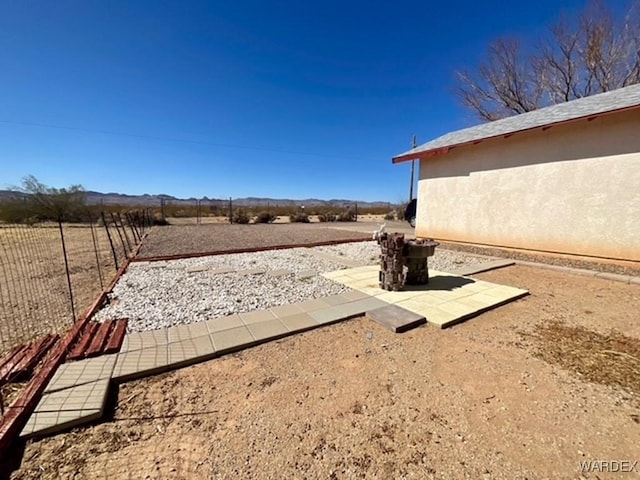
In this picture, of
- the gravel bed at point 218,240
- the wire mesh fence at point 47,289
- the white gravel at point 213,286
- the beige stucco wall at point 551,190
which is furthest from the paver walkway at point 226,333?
the gravel bed at point 218,240

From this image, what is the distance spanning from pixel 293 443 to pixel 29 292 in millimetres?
5316

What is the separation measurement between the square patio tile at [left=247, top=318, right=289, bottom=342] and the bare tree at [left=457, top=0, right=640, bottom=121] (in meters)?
16.5

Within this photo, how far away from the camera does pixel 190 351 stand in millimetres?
2186

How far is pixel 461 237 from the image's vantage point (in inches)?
295

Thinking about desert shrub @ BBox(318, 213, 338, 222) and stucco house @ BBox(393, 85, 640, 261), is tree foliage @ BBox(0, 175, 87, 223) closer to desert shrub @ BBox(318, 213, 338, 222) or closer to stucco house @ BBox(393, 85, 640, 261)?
desert shrub @ BBox(318, 213, 338, 222)

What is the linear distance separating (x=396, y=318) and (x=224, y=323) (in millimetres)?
1821

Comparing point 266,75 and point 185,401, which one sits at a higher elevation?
point 266,75

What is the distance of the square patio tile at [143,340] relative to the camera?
2.23 meters

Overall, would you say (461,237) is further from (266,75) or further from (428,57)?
(266,75)

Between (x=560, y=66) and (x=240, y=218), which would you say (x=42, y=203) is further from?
(x=560, y=66)

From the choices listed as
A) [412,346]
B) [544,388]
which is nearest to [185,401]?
[412,346]

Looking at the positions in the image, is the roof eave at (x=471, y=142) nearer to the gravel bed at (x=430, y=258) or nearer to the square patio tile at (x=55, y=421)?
the gravel bed at (x=430, y=258)

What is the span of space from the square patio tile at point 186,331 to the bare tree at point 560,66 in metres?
17.0

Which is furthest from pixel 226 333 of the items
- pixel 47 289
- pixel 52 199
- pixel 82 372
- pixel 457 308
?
pixel 52 199
